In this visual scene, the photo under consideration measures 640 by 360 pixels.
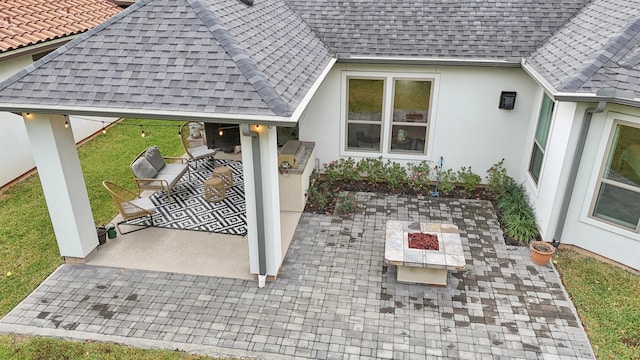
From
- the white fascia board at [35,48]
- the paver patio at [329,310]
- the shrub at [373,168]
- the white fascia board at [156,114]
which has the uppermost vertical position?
the white fascia board at [35,48]

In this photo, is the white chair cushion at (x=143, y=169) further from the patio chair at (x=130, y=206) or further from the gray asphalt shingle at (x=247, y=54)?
the gray asphalt shingle at (x=247, y=54)

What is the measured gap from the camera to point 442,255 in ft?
24.4

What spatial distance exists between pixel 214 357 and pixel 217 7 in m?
5.76

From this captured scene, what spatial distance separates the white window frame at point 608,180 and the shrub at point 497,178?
252cm

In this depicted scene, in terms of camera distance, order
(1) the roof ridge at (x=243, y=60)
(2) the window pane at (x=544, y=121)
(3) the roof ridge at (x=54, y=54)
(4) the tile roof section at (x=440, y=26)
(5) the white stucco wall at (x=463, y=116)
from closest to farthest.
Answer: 1. (1) the roof ridge at (x=243, y=60)
2. (3) the roof ridge at (x=54, y=54)
3. (2) the window pane at (x=544, y=121)
4. (4) the tile roof section at (x=440, y=26)
5. (5) the white stucco wall at (x=463, y=116)

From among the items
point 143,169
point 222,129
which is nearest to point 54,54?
point 143,169

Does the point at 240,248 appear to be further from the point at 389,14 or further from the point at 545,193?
the point at 389,14

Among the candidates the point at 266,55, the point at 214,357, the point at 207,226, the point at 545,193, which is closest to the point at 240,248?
the point at 207,226

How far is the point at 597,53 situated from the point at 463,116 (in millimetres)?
3276

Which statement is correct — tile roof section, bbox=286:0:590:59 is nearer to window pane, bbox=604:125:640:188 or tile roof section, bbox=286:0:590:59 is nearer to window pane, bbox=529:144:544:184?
window pane, bbox=529:144:544:184

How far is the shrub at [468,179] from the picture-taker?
10.8m

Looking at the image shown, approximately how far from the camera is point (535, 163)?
973 cm

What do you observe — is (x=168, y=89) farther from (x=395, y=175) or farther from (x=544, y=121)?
(x=544, y=121)

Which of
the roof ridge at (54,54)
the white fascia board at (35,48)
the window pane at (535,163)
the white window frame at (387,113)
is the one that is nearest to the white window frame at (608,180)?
the window pane at (535,163)
